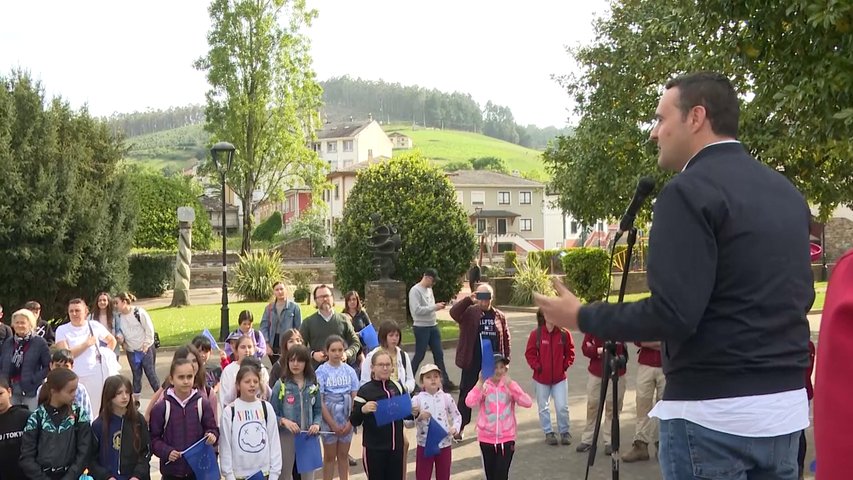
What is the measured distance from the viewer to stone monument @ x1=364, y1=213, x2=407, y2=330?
19.1m

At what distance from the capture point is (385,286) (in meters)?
19.1

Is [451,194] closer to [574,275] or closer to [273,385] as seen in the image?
[574,275]

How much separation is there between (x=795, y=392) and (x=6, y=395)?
20.1 feet

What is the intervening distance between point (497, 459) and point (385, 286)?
11.6m

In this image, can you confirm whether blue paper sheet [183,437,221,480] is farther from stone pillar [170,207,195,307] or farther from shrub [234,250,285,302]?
stone pillar [170,207,195,307]

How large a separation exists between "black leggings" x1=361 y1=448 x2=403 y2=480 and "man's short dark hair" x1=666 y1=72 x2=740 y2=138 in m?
5.09

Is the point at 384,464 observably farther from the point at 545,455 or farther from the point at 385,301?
the point at 385,301

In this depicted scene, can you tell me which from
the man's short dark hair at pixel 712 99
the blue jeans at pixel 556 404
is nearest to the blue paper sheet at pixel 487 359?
the blue jeans at pixel 556 404

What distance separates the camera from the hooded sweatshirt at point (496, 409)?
7.63 metres

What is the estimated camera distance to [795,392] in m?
2.58

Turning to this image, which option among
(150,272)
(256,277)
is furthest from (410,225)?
(150,272)

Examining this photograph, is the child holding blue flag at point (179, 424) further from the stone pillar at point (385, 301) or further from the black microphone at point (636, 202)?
the stone pillar at point (385, 301)

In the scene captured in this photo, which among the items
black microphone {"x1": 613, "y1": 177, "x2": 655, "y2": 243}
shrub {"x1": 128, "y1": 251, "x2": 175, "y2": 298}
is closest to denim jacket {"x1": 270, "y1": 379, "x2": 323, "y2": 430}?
black microphone {"x1": 613, "y1": 177, "x2": 655, "y2": 243}

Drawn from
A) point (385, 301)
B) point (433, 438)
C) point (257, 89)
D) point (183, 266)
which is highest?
point (257, 89)
